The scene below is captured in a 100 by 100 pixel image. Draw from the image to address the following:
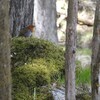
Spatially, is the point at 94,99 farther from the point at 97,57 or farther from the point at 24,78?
the point at 24,78

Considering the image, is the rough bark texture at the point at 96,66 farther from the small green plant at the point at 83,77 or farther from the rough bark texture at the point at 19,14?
the rough bark texture at the point at 19,14

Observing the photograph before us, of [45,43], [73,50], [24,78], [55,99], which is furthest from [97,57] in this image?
[45,43]

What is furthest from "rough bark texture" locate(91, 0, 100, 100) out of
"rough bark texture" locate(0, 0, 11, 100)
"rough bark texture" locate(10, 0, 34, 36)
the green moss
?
"rough bark texture" locate(10, 0, 34, 36)

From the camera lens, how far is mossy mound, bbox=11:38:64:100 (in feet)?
13.2

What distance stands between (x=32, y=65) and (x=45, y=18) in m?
4.89

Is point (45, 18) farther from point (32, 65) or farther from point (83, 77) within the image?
point (83, 77)

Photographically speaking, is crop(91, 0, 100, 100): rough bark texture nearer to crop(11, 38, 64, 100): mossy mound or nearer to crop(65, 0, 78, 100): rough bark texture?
crop(65, 0, 78, 100): rough bark texture

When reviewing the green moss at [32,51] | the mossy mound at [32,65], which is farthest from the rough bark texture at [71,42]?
the green moss at [32,51]

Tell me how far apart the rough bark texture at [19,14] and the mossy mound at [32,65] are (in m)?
0.84

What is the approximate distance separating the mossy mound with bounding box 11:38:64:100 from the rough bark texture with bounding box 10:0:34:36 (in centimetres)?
84

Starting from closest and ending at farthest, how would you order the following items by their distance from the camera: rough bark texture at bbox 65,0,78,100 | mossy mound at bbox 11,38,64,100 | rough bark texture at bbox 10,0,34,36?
rough bark texture at bbox 65,0,78,100
mossy mound at bbox 11,38,64,100
rough bark texture at bbox 10,0,34,36

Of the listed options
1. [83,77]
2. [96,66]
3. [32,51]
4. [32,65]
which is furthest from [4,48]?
[32,51]

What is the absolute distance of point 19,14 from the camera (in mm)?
5781

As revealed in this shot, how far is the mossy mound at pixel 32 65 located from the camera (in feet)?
13.2
